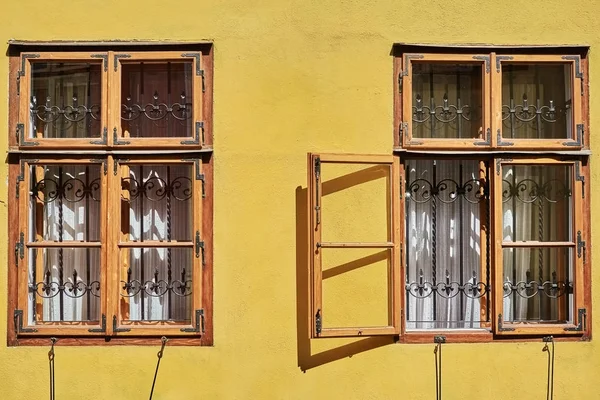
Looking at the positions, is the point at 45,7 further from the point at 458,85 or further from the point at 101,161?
the point at 458,85

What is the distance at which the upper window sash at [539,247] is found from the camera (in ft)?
16.8

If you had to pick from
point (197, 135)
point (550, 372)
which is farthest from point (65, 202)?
point (550, 372)

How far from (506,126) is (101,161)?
2392 millimetres

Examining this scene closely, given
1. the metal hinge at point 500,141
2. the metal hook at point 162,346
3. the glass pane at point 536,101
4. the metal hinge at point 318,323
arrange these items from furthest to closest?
the glass pane at point 536,101 → the metal hinge at point 500,141 → the metal hook at point 162,346 → the metal hinge at point 318,323

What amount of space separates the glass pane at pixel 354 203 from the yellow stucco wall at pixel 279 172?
14cm

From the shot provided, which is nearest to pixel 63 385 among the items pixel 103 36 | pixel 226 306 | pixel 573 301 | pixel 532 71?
pixel 226 306

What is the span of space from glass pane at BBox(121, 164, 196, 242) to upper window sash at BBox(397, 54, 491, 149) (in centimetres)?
138

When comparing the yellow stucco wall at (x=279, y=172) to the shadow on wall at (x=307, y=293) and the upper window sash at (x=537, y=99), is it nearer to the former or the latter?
the shadow on wall at (x=307, y=293)

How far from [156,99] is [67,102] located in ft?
1.75

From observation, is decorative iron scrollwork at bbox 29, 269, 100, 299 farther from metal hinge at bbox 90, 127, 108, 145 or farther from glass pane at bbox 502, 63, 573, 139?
glass pane at bbox 502, 63, 573, 139

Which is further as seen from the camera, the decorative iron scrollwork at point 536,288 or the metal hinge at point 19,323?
the decorative iron scrollwork at point 536,288

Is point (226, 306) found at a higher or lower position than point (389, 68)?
lower

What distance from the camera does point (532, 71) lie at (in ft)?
17.3

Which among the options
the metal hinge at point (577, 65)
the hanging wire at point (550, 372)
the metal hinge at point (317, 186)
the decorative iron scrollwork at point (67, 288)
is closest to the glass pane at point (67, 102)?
the decorative iron scrollwork at point (67, 288)
